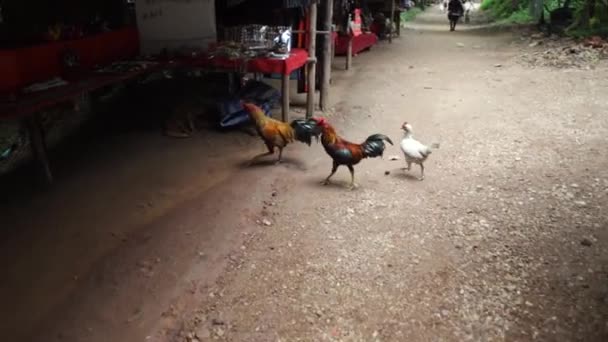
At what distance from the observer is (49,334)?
11.6 feet

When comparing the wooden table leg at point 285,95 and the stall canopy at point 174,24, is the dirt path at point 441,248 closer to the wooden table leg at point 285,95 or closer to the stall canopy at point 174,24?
the wooden table leg at point 285,95

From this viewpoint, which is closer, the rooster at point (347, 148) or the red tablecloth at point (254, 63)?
the rooster at point (347, 148)

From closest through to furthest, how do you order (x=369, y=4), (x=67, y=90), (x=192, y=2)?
(x=67, y=90)
(x=192, y=2)
(x=369, y=4)

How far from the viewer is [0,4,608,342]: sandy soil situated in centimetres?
343

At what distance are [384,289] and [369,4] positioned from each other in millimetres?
16343

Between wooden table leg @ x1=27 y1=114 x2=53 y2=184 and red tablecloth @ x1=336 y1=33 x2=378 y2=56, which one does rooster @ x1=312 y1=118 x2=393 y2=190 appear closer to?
wooden table leg @ x1=27 y1=114 x2=53 y2=184

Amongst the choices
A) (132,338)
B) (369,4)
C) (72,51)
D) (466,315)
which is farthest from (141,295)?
(369,4)

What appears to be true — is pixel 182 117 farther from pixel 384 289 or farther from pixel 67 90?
pixel 384 289

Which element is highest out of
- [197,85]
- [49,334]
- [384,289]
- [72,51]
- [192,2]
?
[192,2]

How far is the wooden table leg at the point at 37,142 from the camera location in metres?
5.38

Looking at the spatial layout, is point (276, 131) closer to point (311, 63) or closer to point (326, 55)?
point (311, 63)

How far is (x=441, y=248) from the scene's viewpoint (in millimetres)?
4191

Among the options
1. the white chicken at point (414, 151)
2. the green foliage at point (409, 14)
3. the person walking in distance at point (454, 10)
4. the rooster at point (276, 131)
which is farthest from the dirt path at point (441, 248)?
the green foliage at point (409, 14)

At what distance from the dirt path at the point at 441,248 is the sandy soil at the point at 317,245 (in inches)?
0.6
